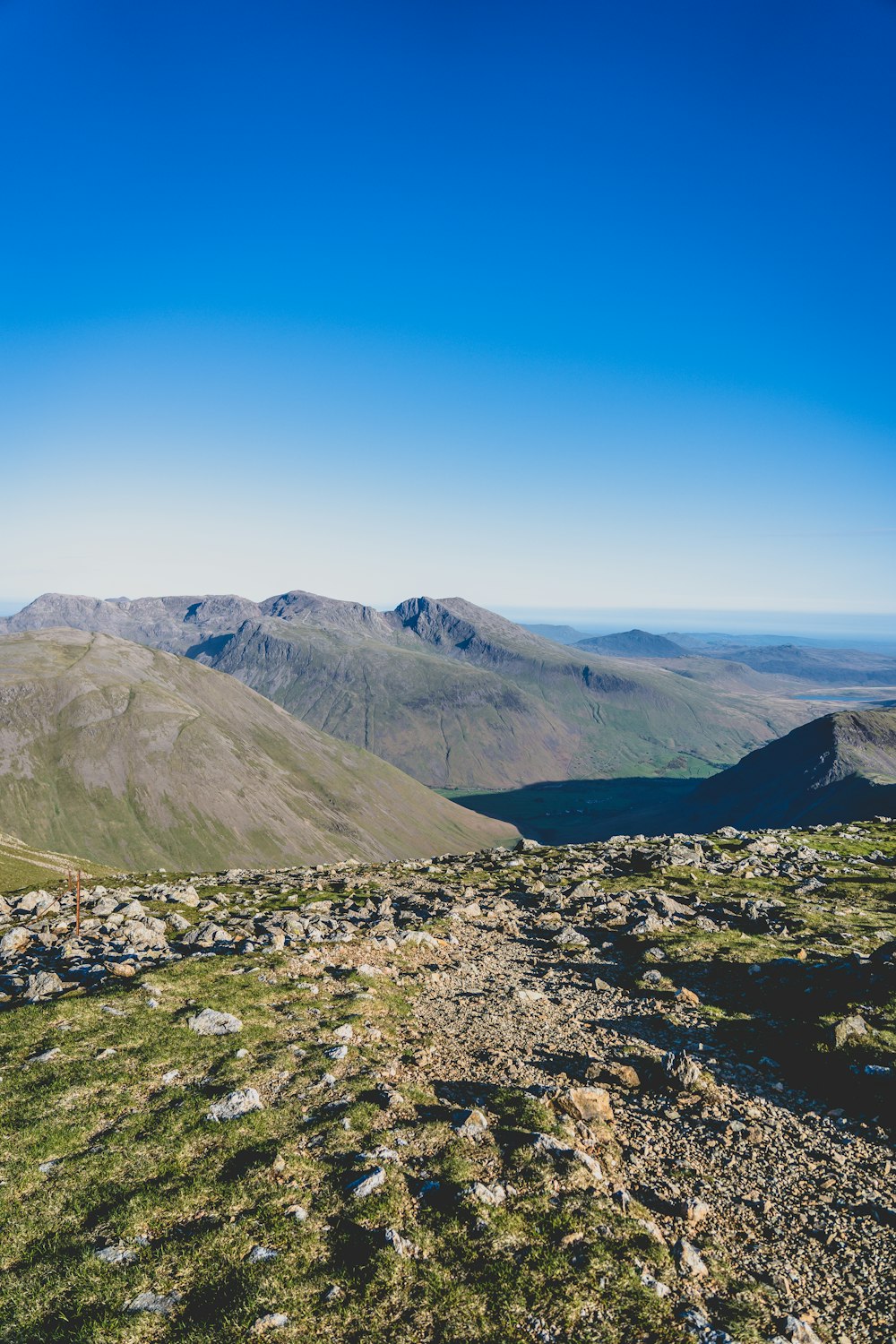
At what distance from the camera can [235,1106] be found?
1695 cm

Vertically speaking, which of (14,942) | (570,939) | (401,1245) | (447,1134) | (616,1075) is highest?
(401,1245)

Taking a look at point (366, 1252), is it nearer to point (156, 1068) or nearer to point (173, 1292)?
point (173, 1292)

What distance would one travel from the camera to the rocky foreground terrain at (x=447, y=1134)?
1152 centimetres

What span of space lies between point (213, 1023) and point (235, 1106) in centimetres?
548

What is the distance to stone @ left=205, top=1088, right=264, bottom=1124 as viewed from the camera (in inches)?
652

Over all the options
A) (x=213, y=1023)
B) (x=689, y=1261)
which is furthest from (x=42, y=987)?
(x=689, y=1261)

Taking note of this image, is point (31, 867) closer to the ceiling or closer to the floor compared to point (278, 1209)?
closer to the floor

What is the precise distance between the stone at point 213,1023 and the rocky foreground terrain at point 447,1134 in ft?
0.35

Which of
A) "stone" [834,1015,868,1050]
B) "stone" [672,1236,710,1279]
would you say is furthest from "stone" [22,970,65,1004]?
"stone" [834,1015,868,1050]

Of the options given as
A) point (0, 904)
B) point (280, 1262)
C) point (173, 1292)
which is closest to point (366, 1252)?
point (280, 1262)

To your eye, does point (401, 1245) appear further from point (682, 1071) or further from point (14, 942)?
point (14, 942)

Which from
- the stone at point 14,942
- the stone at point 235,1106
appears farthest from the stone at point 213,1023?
the stone at point 14,942

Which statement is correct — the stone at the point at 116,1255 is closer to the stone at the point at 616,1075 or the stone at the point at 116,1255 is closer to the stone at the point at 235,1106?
the stone at the point at 235,1106

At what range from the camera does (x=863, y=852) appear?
55.7 m
